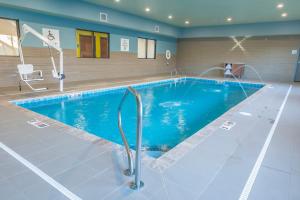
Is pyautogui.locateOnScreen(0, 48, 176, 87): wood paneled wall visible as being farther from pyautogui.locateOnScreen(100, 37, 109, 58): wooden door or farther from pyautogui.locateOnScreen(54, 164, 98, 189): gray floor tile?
pyautogui.locateOnScreen(54, 164, 98, 189): gray floor tile

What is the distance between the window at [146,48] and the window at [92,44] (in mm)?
2420

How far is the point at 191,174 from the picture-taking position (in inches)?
72.4

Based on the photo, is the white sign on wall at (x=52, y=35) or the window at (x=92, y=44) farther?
the window at (x=92, y=44)

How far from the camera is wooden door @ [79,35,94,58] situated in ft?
26.2

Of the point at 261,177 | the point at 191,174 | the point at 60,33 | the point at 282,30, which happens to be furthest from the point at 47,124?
the point at 282,30

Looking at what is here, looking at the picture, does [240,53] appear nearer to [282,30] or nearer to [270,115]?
[282,30]

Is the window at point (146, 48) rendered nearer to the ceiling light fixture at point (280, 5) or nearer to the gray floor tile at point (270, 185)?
the ceiling light fixture at point (280, 5)

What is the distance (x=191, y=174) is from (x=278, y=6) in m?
7.28

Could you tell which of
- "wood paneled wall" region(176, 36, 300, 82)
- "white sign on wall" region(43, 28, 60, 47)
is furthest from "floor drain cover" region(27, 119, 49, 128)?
"wood paneled wall" region(176, 36, 300, 82)

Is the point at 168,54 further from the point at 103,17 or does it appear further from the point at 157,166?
the point at 157,166

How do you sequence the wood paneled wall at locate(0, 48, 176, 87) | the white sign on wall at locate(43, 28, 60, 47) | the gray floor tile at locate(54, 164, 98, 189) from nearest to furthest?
1. the gray floor tile at locate(54, 164, 98, 189)
2. the wood paneled wall at locate(0, 48, 176, 87)
3. the white sign on wall at locate(43, 28, 60, 47)

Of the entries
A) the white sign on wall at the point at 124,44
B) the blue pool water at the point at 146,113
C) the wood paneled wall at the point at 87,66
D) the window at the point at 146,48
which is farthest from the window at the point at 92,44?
the blue pool water at the point at 146,113

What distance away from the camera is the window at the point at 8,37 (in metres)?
5.98

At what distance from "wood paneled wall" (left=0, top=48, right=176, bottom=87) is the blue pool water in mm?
2147
